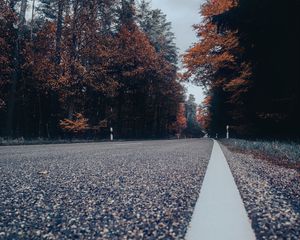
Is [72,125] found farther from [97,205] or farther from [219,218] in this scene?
[219,218]

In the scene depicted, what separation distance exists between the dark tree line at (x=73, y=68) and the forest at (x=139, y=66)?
7 cm

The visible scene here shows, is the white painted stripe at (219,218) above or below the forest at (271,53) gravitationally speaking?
below

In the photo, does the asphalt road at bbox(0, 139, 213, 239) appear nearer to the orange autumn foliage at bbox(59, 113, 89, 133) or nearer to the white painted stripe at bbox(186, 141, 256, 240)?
the white painted stripe at bbox(186, 141, 256, 240)

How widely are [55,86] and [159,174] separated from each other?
1660 cm

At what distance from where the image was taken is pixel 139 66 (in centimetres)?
2995

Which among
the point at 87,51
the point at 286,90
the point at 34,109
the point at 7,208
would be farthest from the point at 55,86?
the point at 7,208

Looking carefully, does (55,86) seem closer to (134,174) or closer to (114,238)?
(134,174)

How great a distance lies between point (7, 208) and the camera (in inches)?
92.4

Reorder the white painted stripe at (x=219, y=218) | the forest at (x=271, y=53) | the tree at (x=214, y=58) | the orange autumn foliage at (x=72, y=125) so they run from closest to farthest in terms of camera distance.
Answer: the white painted stripe at (x=219, y=218)
the forest at (x=271, y=53)
the tree at (x=214, y=58)
the orange autumn foliage at (x=72, y=125)

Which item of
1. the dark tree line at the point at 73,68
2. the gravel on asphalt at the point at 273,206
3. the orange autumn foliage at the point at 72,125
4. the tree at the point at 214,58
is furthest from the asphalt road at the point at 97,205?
the orange autumn foliage at the point at 72,125

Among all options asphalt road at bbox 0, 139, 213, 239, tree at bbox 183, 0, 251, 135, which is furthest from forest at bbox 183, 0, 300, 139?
asphalt road at bbox 0, 139, 213, 239

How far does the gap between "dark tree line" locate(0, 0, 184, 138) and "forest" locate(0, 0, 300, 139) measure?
0.21ft

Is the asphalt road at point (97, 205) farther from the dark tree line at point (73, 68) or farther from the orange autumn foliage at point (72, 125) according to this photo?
the orange autumn foliage at point (72, 125)

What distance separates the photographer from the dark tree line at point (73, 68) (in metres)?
19.4
